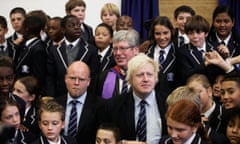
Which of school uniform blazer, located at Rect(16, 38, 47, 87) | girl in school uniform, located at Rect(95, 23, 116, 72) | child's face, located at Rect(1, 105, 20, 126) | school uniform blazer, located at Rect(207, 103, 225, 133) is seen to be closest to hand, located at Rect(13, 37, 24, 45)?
school uniform blazer, located at Rect(16, 38, 47, 87)

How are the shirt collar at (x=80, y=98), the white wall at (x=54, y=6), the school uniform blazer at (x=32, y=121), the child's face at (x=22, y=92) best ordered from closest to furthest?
the shirt collar at (x=80, y=98) → the school uniform blazer at (x=32, y=121) → the child's face at (x=22, y=92) → the white wall at (x=54, y=6)

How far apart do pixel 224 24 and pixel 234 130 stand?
162cm

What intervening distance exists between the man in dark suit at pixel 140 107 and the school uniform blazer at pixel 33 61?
1.35 metres

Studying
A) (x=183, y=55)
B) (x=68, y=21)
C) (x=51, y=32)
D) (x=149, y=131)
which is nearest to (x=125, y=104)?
(x=149, y=131)

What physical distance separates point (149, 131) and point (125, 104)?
225mm

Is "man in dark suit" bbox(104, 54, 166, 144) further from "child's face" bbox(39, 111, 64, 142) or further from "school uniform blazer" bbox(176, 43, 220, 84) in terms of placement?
"school uniform blazer" bbox(176, 43, 220, 84)

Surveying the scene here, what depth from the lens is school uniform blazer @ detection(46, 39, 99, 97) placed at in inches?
148

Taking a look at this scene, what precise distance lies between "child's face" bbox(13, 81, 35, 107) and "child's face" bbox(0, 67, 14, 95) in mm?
91

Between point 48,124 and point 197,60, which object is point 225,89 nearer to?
point 197,60

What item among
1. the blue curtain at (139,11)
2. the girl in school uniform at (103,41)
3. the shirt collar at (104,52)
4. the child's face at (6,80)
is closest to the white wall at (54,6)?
the blue curtain at (139,11)

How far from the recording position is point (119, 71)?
3.25m

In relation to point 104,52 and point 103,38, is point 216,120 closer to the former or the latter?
point 104,52

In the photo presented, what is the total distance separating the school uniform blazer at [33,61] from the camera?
4031 mm

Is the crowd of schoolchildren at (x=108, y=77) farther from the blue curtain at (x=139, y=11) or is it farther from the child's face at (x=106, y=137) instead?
the blue curtain at (x=139, y=11)
